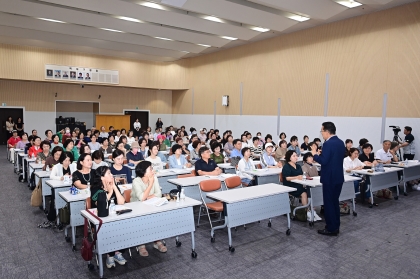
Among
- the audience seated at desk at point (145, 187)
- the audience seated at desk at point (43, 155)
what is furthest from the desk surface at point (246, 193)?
the audience seated at desk at point (43, 155)

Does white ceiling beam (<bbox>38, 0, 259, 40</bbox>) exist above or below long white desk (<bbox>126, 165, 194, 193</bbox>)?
above

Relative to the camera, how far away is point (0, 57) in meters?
15.9

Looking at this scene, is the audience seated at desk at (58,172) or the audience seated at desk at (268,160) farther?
the audience seated at desk at (268,160)

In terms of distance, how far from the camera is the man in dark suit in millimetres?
5312

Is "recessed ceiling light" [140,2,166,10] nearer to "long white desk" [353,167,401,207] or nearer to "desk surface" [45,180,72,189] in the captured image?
"desk surface" [45,180,72,189]

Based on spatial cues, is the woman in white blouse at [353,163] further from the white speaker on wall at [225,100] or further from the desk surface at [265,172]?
the white speaker on wall at [225,100]

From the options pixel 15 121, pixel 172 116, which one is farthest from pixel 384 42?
pixel 15 121

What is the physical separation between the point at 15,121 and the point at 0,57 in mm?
3969

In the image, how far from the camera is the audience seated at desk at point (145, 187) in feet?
15.5

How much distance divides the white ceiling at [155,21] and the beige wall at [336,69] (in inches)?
20.3

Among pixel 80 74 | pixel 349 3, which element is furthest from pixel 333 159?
pixel 80 74

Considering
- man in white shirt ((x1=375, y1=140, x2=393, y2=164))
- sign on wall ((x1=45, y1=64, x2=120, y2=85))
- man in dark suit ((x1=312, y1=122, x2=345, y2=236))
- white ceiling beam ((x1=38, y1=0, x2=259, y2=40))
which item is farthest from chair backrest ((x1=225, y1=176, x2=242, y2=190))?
sign on wall ((x1=45, y1=64, x2=120, y2=85))

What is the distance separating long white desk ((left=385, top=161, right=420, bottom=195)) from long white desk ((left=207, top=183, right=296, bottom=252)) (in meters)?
4.51

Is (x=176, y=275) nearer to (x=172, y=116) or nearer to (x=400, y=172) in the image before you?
(x=400, y=172)
